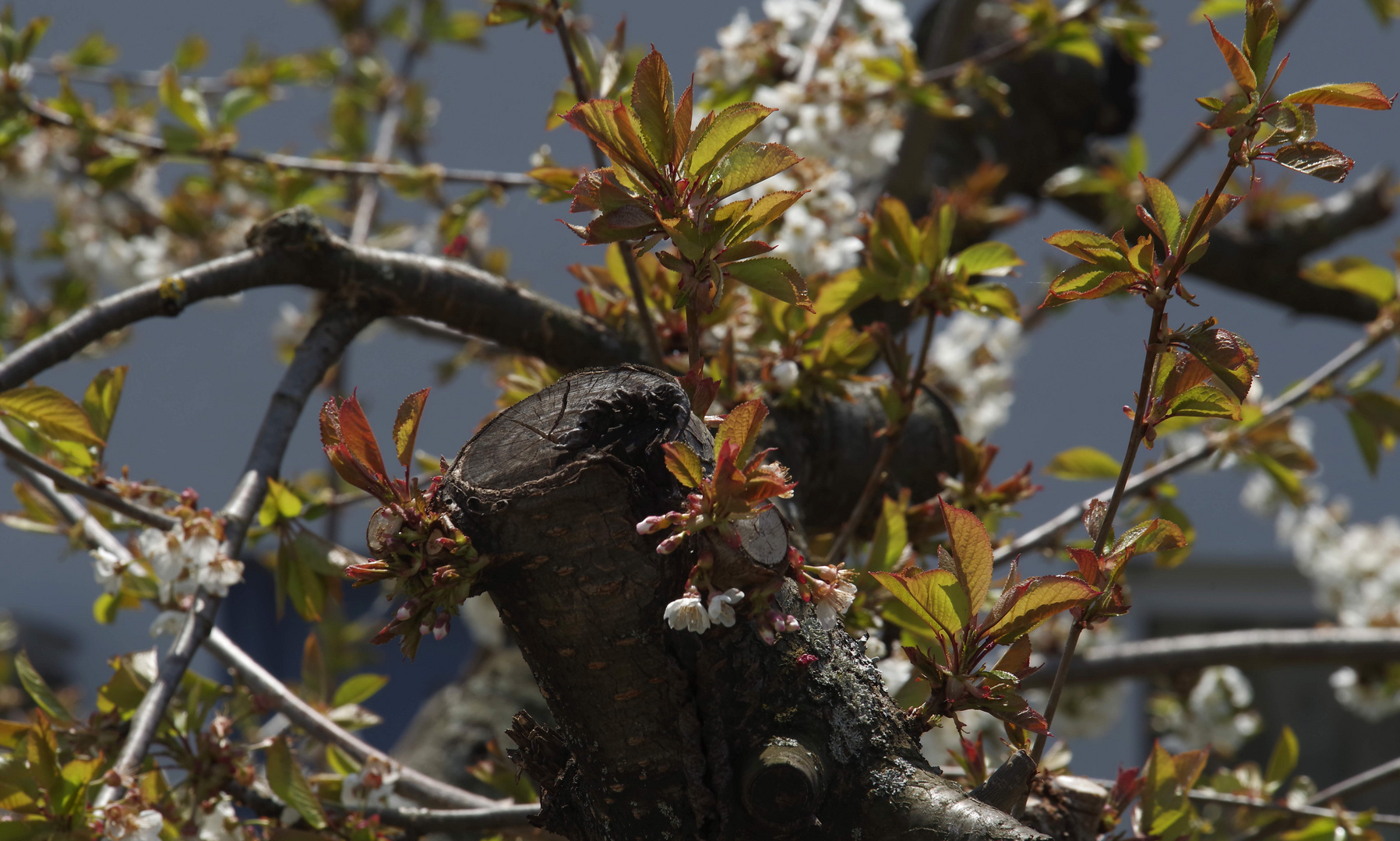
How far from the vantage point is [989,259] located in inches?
→ 28.7

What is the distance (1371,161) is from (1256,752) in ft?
6.62

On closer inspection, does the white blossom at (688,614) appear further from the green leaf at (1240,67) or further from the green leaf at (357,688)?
the green leaf at (357,688)

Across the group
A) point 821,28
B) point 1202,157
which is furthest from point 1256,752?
point 821,28

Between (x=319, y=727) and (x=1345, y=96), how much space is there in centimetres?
78

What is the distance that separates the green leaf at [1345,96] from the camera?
427 mm

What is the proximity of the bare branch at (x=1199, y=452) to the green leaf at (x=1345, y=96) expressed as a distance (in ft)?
A: 1.76

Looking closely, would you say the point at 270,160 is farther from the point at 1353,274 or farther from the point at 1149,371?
the point at 1353,274

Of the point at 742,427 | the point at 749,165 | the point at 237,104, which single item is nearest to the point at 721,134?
the point at 749,165

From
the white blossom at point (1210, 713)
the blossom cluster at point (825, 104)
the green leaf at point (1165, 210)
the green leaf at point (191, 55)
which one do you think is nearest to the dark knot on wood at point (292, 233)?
the blossom cluster at point (825, 104)

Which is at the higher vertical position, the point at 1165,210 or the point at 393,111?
the point at 393,111

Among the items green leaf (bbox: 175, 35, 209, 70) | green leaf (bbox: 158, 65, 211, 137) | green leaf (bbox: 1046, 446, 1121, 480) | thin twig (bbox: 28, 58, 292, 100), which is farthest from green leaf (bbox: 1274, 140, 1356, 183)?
green leaf (bbox: 175, 35, 209, 70)

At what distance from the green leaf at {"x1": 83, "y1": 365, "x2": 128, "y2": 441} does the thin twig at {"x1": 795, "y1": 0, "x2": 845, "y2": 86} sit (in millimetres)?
874

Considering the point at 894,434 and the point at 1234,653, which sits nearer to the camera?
the point at 894,434

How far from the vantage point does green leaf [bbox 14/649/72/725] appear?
71cm
